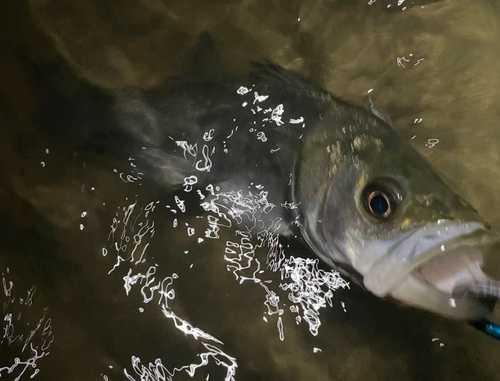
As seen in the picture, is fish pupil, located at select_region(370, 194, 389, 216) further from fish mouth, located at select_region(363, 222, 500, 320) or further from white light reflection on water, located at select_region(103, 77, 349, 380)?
white light reflection on water, located at select_region(103, 77, 349, 380)

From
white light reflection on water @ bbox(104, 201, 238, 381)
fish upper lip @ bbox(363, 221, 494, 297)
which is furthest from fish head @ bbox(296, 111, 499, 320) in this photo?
white light reflection on water @ bbox(104, 201, 238, 381)

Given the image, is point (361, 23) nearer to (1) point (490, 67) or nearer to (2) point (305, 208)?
(1) point (490, 67)

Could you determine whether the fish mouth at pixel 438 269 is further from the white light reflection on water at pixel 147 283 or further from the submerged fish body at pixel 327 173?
the white light reflection on water at pixel 147 283

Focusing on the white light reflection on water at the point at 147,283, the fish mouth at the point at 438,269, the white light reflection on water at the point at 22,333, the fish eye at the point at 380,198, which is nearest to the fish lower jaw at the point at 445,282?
the fish mouth at the point at 438,269

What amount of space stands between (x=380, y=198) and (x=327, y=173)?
0.16 m

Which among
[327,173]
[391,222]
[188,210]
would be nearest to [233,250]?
[188,210]

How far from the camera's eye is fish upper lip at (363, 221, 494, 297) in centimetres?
89

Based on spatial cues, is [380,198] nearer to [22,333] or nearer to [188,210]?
[188,210]

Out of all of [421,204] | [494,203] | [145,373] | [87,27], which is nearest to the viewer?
[421,204]

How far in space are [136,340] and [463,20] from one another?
1.38 meters

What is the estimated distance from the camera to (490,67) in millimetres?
1379

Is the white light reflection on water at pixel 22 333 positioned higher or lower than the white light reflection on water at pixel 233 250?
lower

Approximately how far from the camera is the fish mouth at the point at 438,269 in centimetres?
89

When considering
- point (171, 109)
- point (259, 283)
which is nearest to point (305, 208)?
point (259, 283)
